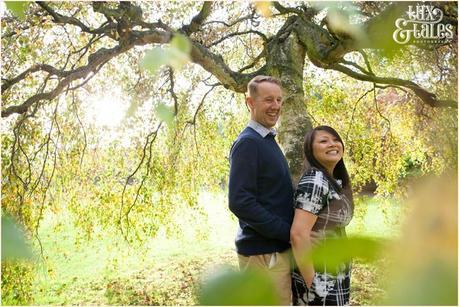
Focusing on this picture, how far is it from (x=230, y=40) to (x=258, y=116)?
12.4 ft

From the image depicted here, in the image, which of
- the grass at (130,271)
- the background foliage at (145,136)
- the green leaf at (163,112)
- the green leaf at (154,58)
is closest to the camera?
the green leaf at (154,58)

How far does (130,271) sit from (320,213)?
5008 millimetres

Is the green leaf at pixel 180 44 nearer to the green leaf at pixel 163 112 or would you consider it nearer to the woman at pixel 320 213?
the green leaf at pixel 163 112

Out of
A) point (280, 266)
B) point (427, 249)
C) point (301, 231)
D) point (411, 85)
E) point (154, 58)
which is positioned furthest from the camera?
point (411, 85)

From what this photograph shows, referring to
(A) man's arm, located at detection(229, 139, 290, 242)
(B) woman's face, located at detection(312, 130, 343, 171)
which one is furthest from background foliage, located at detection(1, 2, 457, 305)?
(A) man's arm, located at detection(229, 139, 290, 242)

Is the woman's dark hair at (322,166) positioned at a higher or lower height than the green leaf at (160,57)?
higher

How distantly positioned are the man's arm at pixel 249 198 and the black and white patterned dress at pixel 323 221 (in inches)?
3.6

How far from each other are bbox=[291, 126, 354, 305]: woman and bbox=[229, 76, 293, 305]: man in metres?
0.07

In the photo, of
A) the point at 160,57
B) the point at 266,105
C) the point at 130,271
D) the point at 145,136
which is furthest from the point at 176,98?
the point at 160,57

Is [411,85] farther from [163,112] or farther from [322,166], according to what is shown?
[163,112]

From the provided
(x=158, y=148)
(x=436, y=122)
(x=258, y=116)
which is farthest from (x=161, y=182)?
(x=258, y=116)

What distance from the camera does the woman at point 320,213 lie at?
138 cm

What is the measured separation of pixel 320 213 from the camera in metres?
1.42

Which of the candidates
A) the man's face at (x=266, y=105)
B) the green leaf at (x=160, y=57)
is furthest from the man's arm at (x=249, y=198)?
the green leaf at (x=160, y=57)
